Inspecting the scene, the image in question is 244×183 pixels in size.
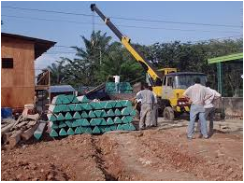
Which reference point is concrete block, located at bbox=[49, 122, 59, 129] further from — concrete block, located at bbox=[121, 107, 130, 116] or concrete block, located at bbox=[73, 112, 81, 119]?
concrete block, located at bbox=[121, 107, 130, 116]

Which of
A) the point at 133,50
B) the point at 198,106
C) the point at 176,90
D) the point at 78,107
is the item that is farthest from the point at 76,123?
the point at 133,50

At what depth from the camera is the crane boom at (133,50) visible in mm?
22609

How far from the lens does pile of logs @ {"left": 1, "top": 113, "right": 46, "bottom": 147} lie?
11352 millimetres

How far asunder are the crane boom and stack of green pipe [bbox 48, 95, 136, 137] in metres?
8.42

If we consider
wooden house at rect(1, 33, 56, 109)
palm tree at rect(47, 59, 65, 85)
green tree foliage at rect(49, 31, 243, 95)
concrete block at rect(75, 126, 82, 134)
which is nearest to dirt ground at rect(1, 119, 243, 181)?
concrete block at rect(75, 126, 82, 134)

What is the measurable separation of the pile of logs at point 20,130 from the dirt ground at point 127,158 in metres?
0.24

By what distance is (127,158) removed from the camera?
9414 millimetres

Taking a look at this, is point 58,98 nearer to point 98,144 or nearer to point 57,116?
point 57,116

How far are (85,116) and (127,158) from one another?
13.7 ft

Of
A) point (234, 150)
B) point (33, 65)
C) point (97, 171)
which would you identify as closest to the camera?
point (97, 171)

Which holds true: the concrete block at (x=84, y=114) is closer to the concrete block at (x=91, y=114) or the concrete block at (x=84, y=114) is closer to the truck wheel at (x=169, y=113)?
the concrete block at (x=91, y=114)

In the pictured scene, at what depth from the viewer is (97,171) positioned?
7406 millimetres

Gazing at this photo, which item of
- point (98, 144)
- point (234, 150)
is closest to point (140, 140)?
point (98, 144)

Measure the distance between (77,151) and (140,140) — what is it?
2079 millimetres
